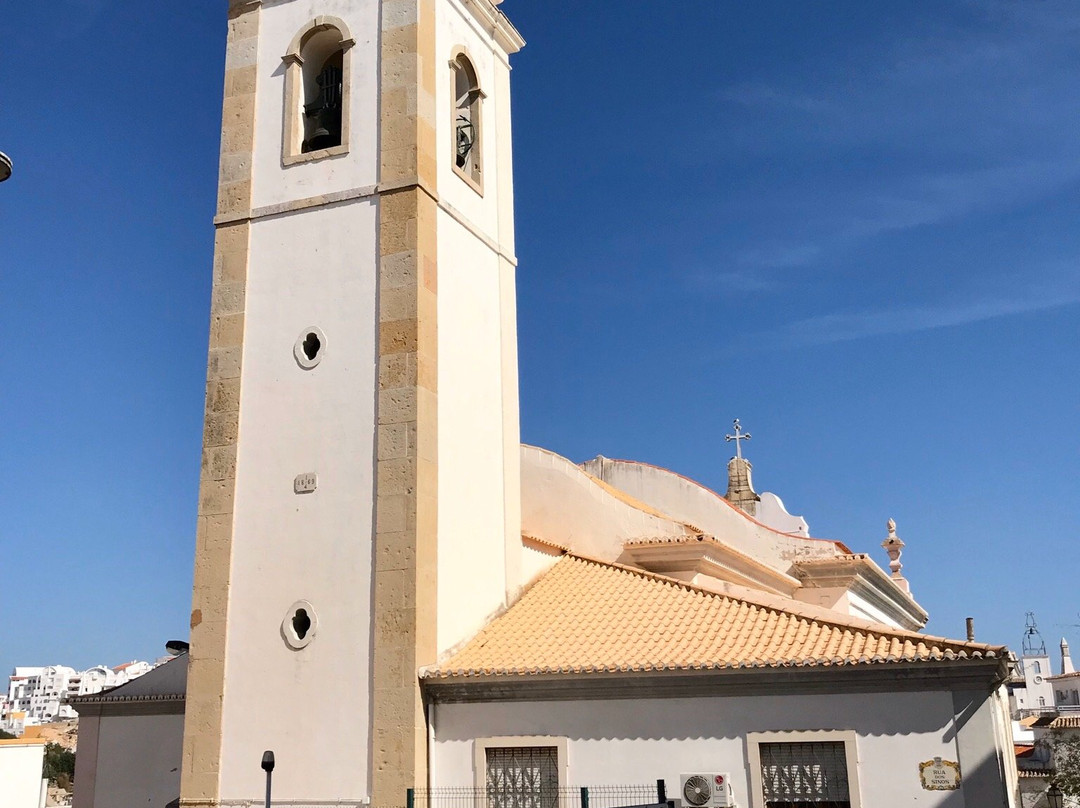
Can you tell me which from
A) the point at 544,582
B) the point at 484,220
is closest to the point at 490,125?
the point at 484,220

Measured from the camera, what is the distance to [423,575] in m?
11.9

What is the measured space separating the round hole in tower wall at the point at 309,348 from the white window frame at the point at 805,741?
21.4 feet

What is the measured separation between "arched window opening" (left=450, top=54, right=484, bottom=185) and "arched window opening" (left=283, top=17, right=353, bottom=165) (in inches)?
61.2

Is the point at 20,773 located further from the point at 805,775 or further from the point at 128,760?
the point at 805,775

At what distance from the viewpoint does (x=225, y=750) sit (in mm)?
12125

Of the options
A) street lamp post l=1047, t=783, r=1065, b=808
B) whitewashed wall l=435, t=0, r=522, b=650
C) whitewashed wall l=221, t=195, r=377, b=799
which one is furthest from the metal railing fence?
street lamp post l=1047, t=783, r=1065, b=808

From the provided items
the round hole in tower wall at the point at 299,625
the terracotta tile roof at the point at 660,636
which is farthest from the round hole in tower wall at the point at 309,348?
the terracotta tile roof at the point at 660,636

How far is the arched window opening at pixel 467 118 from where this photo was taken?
1499 centimetres

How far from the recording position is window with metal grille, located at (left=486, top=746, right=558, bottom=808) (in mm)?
11398

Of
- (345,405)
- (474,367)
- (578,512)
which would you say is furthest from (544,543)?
(345,405)

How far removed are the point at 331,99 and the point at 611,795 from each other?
9334 millimetres

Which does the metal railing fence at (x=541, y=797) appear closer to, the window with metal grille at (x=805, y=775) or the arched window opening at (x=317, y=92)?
the window with metal grille at (x=805, y=775)

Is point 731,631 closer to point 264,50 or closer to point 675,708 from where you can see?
point 675,708

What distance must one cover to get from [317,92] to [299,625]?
277 inches
